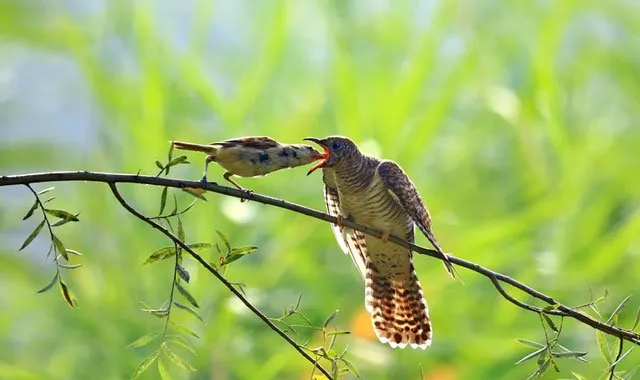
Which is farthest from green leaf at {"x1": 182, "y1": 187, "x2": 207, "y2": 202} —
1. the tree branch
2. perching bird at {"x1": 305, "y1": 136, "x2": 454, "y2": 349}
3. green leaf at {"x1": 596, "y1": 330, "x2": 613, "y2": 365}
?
perching bird at {"x1": 305, "y1": 136, "x2": 454, "y2": 349}

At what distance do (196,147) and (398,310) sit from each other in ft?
1.87

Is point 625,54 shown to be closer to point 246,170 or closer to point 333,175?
point 333,175

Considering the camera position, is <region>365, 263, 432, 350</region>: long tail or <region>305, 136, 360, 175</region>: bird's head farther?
<region>365, 263, 432, 350</region>: long tail

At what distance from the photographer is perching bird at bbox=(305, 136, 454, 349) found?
3.45 ft

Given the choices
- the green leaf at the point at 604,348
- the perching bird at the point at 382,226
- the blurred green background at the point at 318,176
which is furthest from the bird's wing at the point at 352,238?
the green leaf at the point at 604,348

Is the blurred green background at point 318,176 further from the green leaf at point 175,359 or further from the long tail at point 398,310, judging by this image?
the green leaf at point 175,359

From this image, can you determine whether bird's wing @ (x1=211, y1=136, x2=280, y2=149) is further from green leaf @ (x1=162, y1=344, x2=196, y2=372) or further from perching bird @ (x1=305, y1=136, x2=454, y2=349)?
perching bird @ (x1=305, y1=136, x2=454, y2=349)

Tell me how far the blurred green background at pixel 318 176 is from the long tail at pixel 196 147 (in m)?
0.92

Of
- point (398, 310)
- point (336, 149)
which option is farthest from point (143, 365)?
point (398, 310)

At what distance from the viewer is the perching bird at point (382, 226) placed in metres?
1.05

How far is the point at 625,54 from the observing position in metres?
2.16

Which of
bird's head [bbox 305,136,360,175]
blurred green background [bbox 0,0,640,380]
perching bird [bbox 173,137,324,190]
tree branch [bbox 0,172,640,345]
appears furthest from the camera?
blurred green background [bbox 0,0,640,380]

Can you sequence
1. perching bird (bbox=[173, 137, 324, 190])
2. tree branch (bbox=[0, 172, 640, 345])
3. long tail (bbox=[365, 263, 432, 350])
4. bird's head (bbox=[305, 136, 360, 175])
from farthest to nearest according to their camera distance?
long tail (bbox=[365, 263, 432, 350]) < bird's head (bbox=[305, 136, 360, 175]) < perching bird (bbox=[173, 137, 324, 190]) < tree branch (bbox=[0, 172, 640, 345])

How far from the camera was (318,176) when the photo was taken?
6.16ft
